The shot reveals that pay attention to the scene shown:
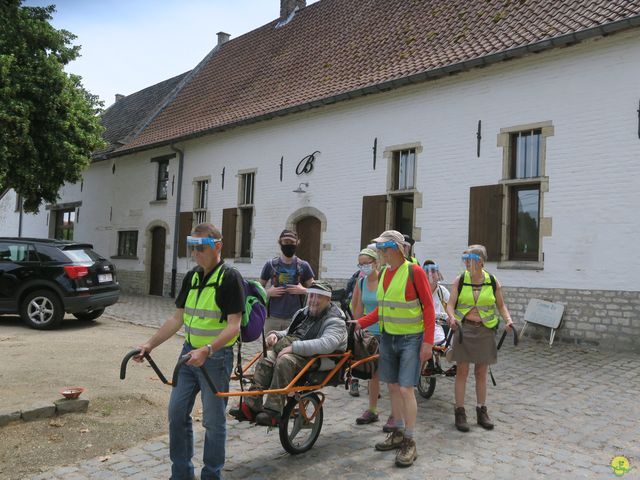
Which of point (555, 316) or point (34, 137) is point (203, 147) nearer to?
point (34, 137)

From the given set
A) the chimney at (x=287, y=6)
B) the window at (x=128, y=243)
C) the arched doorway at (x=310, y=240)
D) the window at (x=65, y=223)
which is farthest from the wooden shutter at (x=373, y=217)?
the window at (x=65, y=223)

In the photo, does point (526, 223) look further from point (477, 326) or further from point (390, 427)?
point (390, 427)

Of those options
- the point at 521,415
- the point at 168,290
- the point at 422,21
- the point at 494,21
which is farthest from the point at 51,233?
the point at 521,415

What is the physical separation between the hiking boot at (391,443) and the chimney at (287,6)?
1795 centimetres

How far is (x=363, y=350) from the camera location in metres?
4.61

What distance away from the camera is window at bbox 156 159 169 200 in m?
19.1

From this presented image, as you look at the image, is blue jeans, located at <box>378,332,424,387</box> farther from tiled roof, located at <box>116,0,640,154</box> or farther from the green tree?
the green tree

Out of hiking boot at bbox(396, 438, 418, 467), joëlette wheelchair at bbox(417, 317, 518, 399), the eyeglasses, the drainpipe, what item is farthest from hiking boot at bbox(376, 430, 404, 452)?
the drainpipe

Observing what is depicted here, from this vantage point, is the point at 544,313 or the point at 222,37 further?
the point at 222,37

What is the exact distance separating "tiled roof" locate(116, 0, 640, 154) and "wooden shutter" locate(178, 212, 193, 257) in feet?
7.81

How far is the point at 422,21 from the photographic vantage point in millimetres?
13891

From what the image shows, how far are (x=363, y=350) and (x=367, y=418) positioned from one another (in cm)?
74

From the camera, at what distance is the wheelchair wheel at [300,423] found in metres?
4.04

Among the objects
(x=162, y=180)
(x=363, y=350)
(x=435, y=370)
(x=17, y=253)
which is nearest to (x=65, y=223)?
(x=162, y=180)
